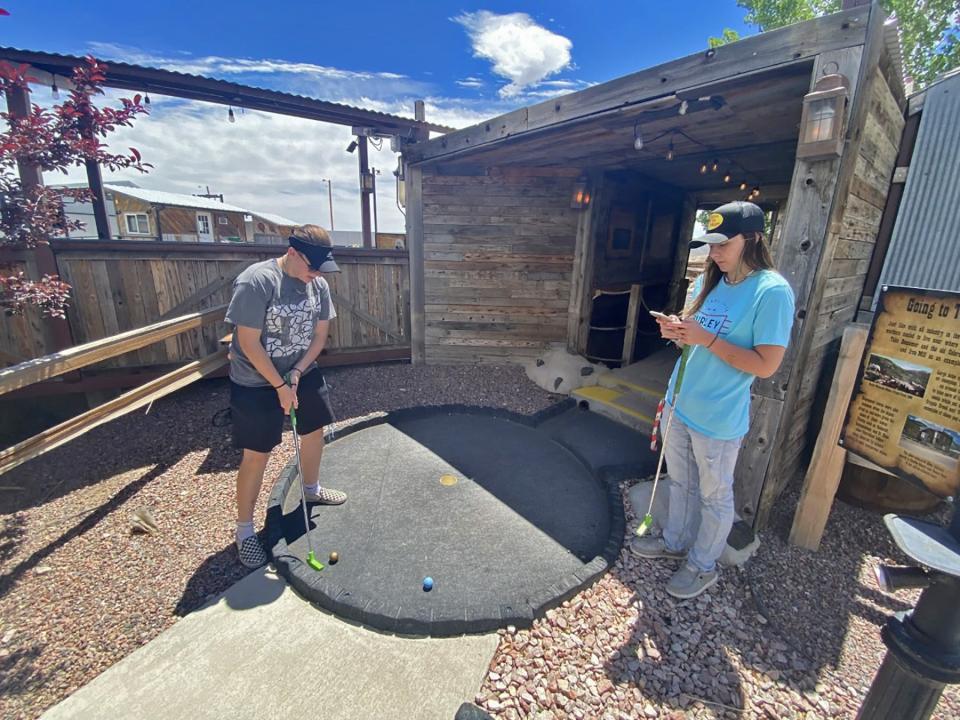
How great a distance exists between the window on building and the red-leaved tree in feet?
62.9

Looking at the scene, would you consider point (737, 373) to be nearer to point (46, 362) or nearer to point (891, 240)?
point (891, 240)

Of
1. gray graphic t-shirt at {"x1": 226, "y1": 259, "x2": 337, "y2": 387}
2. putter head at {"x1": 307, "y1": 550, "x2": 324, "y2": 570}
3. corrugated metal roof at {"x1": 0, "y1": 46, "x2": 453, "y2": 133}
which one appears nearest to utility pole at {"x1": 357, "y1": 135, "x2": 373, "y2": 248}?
corrugated metal roof at {"x1": 0, "y1": 46, "x2": 453, "y2": 133}

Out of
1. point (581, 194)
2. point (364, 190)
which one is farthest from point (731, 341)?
point (364, 190)

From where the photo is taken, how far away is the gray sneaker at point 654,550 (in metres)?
2.50

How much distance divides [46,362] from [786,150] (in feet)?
21.4

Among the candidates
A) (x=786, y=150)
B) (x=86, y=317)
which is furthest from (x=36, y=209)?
(x=786, y=150)

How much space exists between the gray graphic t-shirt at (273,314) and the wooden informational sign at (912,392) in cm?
314

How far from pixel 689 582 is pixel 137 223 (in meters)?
23.3

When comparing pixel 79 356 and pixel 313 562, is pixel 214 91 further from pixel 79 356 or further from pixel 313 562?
pixel 313 562

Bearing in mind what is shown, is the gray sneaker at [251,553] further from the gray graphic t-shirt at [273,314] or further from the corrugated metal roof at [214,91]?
the corrugated metal roof at [214,91]

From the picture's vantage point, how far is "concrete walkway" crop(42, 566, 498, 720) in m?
1.68

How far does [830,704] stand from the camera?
1750mm

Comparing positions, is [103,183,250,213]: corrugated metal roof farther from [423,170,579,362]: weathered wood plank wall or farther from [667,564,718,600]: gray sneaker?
[667,564,718,600]: gray sneaker

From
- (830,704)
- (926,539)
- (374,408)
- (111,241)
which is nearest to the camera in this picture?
(926,539)
